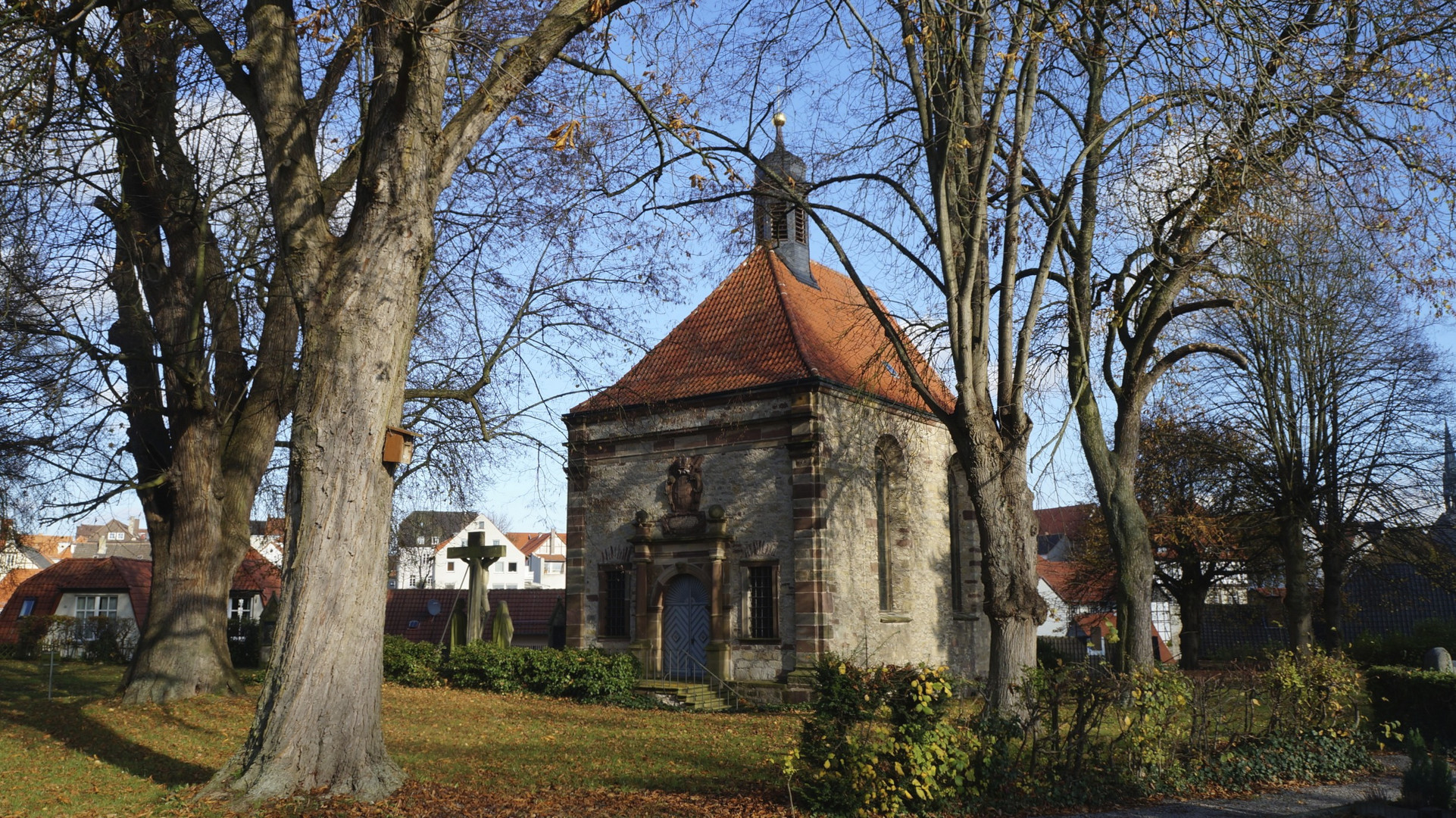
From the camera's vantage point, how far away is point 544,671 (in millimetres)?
17781

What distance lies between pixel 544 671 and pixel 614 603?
2.09m

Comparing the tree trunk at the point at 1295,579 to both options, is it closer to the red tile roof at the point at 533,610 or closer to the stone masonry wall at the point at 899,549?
the stone masonry wall at the point at 899,549

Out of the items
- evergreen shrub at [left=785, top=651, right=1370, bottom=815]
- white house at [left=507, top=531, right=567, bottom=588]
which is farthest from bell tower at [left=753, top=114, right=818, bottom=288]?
white house at [left=507, top=531, right=567, bottom=588]

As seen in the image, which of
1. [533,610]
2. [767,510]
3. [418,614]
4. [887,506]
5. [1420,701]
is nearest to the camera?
[1420,701]

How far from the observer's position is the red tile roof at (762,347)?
18.2 metres

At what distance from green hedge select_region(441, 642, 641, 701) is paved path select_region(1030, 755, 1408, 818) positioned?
34.9ft

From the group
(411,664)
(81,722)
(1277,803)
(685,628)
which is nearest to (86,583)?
(411,664)

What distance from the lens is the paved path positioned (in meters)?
7.96

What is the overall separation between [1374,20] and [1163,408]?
19270mm

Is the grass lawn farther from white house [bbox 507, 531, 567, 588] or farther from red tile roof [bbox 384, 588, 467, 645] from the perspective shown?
white house [bbox 507, 531, 567, 588]

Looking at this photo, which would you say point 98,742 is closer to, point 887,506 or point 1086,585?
point 887,506

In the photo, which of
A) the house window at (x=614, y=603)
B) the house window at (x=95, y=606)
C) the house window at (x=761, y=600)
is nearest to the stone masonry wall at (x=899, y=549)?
the house window at (x=761, y=600)

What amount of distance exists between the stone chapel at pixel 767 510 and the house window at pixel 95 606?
67.3ft

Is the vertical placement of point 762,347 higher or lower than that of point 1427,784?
higher
